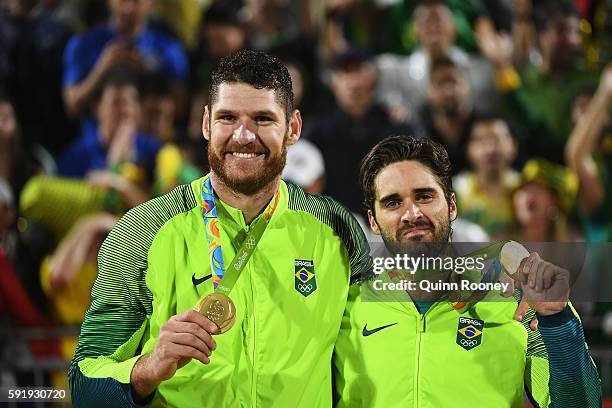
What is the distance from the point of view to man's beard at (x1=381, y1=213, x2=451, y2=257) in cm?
267

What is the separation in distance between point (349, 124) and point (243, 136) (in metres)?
3.45

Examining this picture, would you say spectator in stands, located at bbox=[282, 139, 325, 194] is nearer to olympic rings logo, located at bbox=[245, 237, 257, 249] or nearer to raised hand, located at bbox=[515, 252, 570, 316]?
olympic rings logo, located at bbox=[245, 237, 257, 249]

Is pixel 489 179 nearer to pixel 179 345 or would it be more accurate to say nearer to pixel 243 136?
pixel 243 136

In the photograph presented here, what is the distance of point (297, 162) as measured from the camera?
5816 millimetres

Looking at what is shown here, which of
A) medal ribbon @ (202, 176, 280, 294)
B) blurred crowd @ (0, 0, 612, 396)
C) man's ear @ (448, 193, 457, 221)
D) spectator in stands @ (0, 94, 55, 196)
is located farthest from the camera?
spectator in stands @ (0, 94, 55, 196)

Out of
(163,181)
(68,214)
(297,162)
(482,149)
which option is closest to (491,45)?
(482,149)

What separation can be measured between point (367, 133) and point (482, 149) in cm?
78

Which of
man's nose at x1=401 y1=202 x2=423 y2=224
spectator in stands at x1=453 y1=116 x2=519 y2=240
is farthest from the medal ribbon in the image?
spectator in stands at x1=453 y1=116 x2=519 y2=240

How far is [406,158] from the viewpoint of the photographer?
2758mm

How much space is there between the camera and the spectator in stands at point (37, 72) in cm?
623

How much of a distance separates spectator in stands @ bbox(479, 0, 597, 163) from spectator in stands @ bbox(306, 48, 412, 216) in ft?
2.54

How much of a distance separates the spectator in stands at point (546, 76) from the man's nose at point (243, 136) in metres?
3.87

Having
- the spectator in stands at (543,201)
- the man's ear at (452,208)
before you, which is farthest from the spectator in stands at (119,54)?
the man's ear at (452,208)

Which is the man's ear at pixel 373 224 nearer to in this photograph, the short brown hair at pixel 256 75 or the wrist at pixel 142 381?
the short brown hair at pixel 256 75
